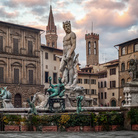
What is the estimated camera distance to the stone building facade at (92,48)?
140 meters

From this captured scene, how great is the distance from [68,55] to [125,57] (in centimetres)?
5389

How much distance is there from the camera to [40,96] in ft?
73.9

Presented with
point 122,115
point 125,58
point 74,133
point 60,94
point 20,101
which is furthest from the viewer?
point 125,58

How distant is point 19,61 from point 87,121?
47.4m

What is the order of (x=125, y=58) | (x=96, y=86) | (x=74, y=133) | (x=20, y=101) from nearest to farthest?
(x=74, y=133) → (x=20, y=101) → (x=125, y=58) → (x=96, y=86)

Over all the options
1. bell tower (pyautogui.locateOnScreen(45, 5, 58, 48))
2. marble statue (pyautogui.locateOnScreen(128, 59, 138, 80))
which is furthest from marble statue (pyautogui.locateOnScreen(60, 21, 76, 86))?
bell tower (pyautogui.locateOnScreen(45, 5, 58, 48))

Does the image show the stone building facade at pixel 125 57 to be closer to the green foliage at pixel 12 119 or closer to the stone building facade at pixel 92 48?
the green foliage at pixel 12 119

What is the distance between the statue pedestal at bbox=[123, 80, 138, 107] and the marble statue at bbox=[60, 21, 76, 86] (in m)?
6.50

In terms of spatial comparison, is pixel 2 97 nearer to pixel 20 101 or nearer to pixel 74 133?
pixel 74 133

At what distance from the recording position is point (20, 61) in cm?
6075

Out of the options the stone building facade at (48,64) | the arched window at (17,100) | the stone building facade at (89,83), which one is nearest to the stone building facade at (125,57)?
the stone building facade at (89,83)

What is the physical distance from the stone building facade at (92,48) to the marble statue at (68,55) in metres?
117

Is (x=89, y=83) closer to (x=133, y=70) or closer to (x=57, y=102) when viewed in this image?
(x=57, y=102)

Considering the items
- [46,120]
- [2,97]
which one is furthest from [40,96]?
[46,120]
